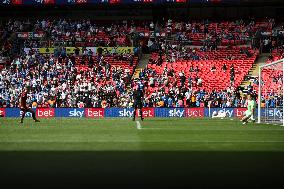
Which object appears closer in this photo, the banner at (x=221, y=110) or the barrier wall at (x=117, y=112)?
the banner at (x=221, y=110)

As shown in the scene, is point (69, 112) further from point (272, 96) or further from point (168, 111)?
point (272, 96)

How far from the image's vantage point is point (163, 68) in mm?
43156

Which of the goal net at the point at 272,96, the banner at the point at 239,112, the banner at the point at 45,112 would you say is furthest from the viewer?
the banner at the point at 45,112

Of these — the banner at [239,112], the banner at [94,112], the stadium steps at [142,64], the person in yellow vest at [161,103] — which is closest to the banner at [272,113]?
the banner at [239,112]

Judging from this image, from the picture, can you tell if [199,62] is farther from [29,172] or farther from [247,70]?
[29,172]

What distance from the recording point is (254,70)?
42.8 m

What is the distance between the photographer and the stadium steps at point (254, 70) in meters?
40.4

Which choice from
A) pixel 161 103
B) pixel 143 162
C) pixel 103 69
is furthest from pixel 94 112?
pixel 143 162

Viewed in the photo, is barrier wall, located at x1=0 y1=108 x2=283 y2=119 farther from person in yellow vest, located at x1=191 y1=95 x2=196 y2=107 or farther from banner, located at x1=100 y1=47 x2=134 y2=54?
banner, located at x1=100 y1=47 x2=134 y2=54

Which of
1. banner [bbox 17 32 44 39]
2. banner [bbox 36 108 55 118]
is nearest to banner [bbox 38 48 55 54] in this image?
banner [bbox 17 32 44 39]

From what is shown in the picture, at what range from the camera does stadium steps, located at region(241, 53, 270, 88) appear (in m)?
40.4

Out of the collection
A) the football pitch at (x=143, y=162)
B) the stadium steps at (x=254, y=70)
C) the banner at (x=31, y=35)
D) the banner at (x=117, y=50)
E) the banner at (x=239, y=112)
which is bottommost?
the banner at (x=239, y=112)

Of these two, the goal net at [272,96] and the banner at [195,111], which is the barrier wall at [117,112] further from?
the goal net at [272,96]

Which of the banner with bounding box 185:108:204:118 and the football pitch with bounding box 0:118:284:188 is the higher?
the football pitch with bounding box 0:118:284:188
